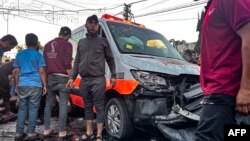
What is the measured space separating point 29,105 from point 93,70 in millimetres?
1330

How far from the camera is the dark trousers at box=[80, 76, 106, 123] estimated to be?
4988 mm

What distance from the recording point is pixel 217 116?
219 centimetres

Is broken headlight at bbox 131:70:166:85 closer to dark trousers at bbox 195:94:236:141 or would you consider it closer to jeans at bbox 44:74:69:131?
jeans at bbox 44:74:69:131

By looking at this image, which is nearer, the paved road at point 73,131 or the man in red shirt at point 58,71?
the paved road at point 73,131

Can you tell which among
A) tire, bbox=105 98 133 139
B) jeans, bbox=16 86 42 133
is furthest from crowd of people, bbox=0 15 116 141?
tire, bbox=105 98 133 139

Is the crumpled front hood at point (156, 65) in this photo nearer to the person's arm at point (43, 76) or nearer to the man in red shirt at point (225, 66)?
the person's arm at point (43, 76)

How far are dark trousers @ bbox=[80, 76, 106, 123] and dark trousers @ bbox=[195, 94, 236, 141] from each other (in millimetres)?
2847

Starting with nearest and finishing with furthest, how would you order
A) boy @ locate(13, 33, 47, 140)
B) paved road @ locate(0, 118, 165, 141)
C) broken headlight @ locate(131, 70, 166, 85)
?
broken headlight @ locate(131, 70, 166, 85) < paved road @ locate(0, 118, 165, 141) < boy @ locate(13, 33, 47, 140)

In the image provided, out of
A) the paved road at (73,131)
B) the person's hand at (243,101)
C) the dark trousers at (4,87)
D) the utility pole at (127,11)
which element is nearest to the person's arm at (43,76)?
the paved road at (73,131)

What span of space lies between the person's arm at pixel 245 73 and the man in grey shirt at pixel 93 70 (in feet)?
9.94

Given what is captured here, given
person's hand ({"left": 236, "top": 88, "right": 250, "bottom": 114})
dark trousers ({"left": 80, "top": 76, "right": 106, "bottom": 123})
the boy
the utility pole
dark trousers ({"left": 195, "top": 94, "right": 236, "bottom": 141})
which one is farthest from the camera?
the utility pole

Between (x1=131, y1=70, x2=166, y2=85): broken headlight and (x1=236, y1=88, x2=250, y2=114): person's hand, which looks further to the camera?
(x1=131, y1=70, x2=166, y2=85): broken headlight

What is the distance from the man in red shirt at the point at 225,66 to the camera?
208 cm

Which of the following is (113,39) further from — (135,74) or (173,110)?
(173,110)
